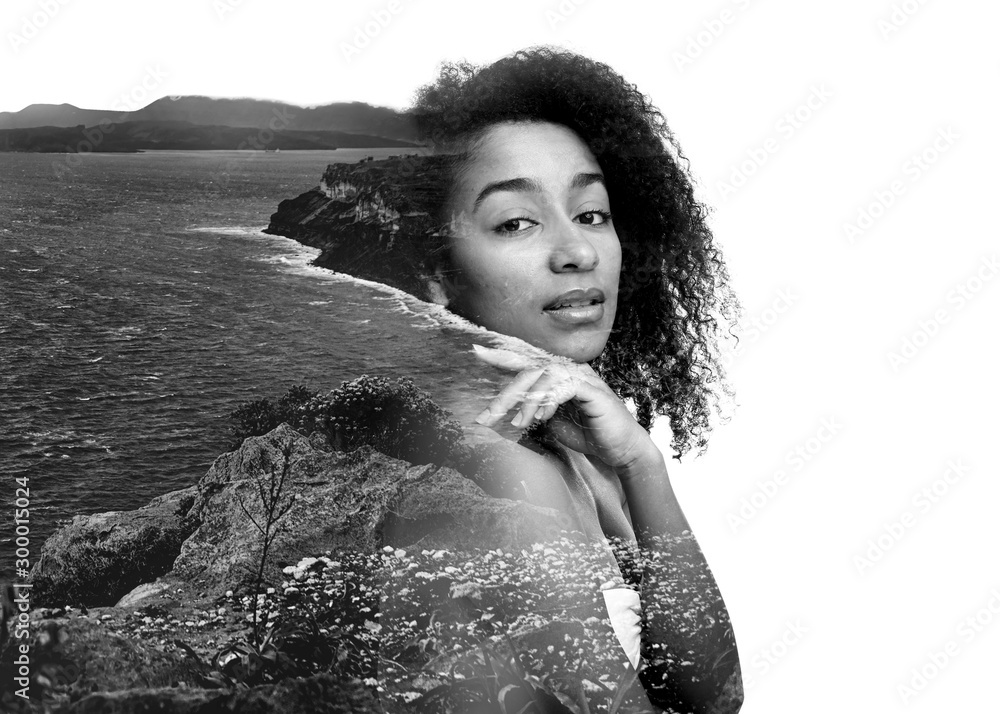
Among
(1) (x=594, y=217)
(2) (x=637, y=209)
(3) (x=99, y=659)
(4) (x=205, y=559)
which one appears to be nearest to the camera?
(3) (x=99, y=659)

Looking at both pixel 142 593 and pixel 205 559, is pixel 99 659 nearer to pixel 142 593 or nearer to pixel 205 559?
pixel 142 593

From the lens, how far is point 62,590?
223 centimetres

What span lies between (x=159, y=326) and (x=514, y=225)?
0.90 metres

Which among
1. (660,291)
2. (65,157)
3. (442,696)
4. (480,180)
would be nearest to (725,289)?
(660,291)

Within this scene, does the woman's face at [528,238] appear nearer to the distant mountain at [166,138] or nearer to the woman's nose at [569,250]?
the woman's nose at [569,250]

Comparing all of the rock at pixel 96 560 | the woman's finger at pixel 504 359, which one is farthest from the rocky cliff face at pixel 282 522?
the woman's finger at pixel 504 359

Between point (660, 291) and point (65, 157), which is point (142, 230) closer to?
point (65, 157)

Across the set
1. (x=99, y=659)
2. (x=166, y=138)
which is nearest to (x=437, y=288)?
(x=166, y=138)

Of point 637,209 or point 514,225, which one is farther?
point 637,209

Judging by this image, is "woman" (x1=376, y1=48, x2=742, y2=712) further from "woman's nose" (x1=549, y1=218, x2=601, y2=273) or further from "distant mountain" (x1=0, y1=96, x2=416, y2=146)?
"distant mountain" (x1=0, y1=96, x2=416, y2=146)

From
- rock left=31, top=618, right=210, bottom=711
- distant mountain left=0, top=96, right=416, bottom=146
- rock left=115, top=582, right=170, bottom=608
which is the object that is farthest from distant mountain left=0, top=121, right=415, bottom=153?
rock left=31, top=618, right=210, bottom=711

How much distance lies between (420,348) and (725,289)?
129cm

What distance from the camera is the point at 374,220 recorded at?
271cm

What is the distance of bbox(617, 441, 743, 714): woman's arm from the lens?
2762 mm
